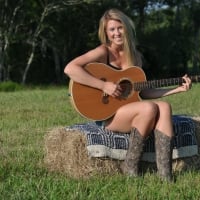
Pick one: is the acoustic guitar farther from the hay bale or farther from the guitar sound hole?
the hay bale

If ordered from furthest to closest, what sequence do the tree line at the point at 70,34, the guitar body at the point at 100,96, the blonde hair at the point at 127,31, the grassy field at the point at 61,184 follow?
the tree line at the point at 70,34 → the blonde hair at the point at 127,31 → the guitar body at the point at 100,96 → the grassy field at the point at 61,184

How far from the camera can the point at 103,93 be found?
5.00 meters

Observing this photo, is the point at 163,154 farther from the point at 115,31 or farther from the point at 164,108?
the point at 115,31

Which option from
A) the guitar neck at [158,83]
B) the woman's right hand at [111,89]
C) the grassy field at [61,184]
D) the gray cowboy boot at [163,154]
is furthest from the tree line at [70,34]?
the gray cowboy boot at [163,154]

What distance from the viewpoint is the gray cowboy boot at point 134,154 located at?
486 cm

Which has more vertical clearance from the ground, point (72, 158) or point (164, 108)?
point (164, 108)

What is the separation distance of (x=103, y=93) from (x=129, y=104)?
0.26 m

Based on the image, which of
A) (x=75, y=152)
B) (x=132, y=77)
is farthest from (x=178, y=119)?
(x=75, y=152)

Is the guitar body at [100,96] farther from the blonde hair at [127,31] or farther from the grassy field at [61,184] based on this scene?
the grassy field at [61,184]

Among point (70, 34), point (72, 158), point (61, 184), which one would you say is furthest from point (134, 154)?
point (70, 34)

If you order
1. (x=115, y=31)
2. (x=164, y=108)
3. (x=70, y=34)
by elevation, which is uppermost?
(x=115, y=31)

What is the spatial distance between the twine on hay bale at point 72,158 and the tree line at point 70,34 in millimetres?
18412

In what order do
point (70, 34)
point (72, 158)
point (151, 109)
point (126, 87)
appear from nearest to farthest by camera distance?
point (151, 109) → point (72, 158) → point (126, 87) → point (70, 34)

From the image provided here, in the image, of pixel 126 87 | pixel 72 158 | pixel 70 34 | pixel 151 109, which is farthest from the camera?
pixel 70 34
